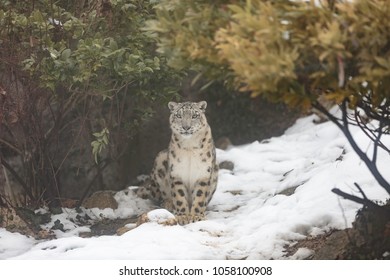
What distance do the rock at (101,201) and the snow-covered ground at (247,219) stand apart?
96 mm

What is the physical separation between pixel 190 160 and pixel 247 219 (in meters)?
1.19

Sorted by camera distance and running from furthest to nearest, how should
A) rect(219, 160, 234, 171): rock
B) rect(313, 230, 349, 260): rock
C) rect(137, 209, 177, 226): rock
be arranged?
rect(219, 160, 234, 171): rock, rect(137, 209, 177, 226): rock, rect(313, 230, 349, 260): rock

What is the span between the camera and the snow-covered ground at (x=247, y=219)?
6406 millimetres

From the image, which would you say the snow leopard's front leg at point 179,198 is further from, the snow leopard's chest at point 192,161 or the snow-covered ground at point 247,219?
the snow-covered ground at point 247,219

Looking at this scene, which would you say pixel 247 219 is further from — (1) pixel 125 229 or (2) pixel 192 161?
(1) pixel 125 229

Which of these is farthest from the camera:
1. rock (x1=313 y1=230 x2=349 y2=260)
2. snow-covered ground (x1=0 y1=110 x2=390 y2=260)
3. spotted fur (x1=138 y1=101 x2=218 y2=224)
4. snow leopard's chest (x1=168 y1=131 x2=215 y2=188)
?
snow leopard's chest (x1=168 y1=131 x2=215 y2=188)

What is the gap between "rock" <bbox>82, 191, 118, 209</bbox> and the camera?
8.72 metres

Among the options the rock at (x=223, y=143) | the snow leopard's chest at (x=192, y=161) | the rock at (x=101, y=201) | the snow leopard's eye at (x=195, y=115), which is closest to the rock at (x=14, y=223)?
the rock at (x=101, y=201)

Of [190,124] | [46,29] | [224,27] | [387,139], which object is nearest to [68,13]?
[46,29]

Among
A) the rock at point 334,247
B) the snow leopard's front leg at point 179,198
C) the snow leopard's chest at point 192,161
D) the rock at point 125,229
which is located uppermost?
the snow leopard's chest at point 192,161

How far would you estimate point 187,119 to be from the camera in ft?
26.8

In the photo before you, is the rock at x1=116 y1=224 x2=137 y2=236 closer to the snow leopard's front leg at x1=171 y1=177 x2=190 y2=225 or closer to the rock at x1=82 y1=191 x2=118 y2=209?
the snow leopard's front leg at x1=171 y1=177 x2=190 y2=225

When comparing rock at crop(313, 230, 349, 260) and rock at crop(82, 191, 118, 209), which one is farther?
rock at crop(82, 191, 118, 209)

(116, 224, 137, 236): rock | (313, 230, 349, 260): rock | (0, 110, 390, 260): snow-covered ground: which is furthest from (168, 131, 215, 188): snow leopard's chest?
(313, 230, 349, 260): rock
